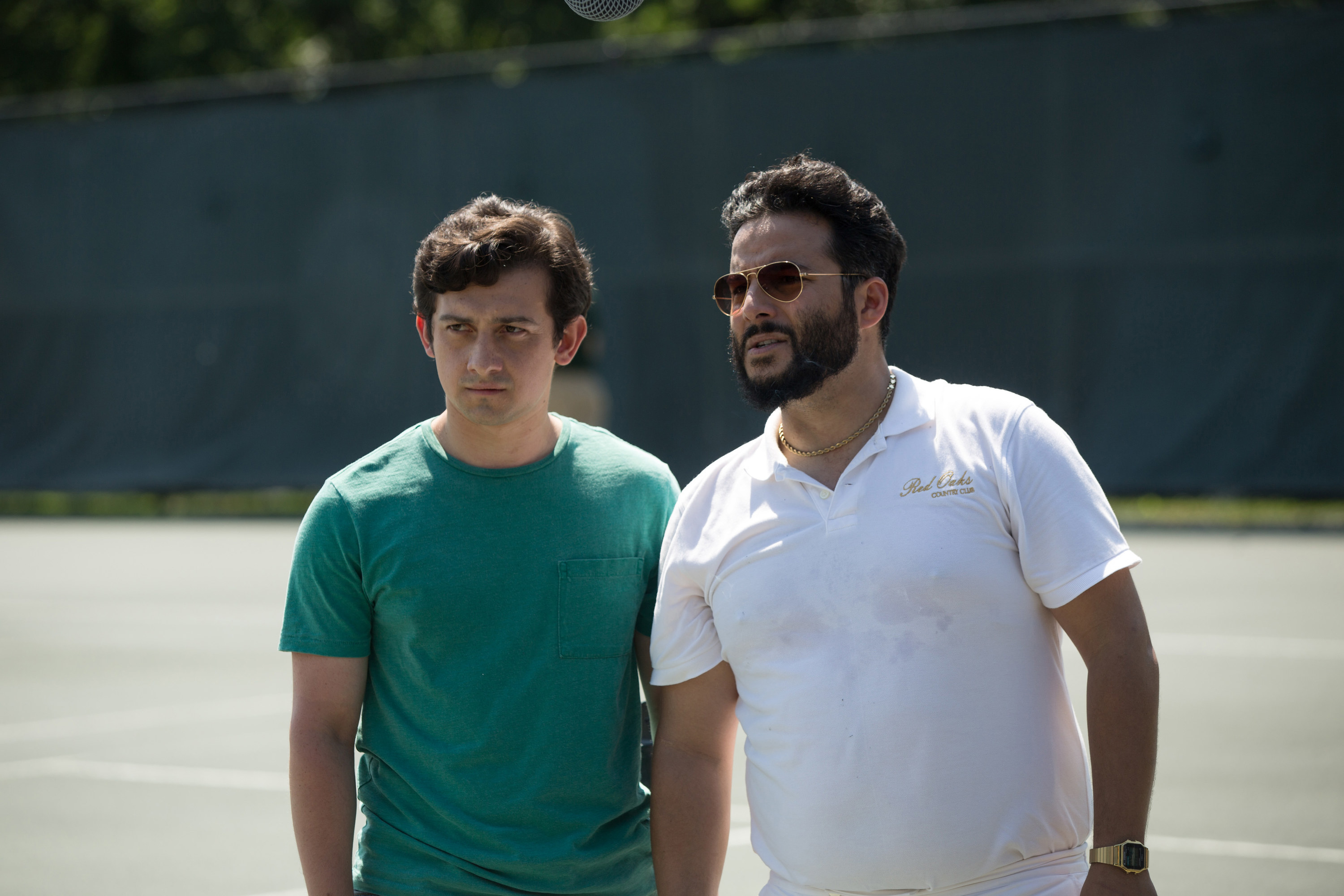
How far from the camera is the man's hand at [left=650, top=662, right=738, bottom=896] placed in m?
2.82

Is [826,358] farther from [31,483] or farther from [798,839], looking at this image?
[31,483]

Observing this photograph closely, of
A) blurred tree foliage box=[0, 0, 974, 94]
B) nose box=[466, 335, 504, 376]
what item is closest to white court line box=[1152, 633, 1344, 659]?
nose box=[466, 335, 504, 376]

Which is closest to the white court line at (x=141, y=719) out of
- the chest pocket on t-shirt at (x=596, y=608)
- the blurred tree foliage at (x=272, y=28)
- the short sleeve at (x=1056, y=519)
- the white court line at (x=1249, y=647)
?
the white court line at (x=1249, y=647)

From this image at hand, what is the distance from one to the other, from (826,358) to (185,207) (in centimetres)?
1738

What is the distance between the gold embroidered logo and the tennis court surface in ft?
8.56

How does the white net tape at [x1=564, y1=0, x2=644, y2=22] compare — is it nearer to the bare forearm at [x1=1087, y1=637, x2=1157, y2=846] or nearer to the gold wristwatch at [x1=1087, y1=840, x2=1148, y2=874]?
the bare forearm at [x1=1087, y1=637, x2=1157, y2=846]

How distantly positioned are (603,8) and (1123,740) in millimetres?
2748

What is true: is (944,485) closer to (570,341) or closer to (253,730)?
(570,341)

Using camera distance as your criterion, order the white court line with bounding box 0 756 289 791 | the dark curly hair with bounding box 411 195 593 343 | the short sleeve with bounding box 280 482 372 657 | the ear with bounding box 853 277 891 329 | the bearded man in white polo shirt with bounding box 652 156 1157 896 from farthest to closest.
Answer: the white court line with bounding box 0 756 289 791 < the ear with bounding box 853 277 891 329 < the dark curly hair with bounding box 411 195 593 343 < the short sleeve with bounding box 280 482 372 657 < the bearded man in white polo shirt with bounding box 652 156 1157 896

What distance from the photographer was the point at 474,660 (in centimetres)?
273

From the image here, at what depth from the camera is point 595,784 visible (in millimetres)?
2785

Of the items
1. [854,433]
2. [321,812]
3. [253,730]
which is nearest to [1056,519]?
[854,433]

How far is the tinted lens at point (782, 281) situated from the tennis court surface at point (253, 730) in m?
2.67

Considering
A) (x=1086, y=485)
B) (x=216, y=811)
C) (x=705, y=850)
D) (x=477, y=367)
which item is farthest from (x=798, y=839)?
(x=216, y=811)
